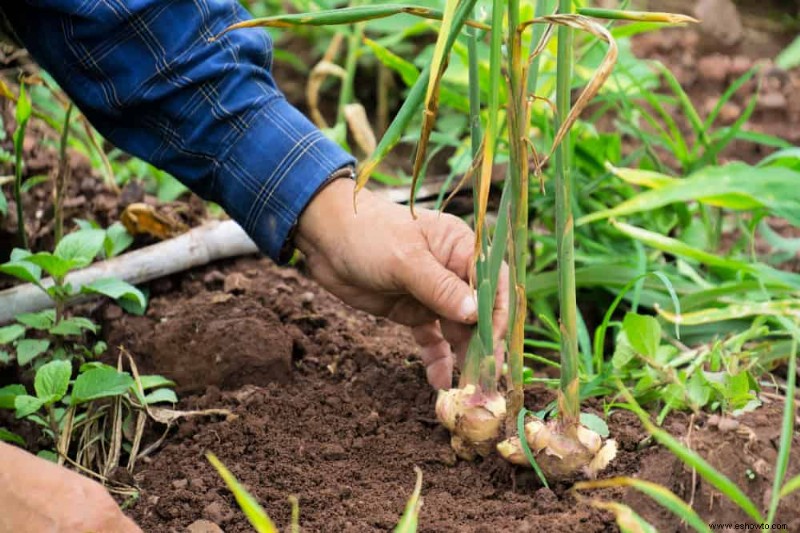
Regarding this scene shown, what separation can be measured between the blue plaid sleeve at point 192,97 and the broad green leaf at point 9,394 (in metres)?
0.38

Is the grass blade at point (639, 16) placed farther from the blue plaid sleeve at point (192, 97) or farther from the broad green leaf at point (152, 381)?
the broad green leaf at point (152, 381)

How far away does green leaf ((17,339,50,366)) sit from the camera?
1.45 m

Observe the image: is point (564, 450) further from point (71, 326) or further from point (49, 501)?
point (71, 326)

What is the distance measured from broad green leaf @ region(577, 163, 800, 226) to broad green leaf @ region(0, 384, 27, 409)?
87 centimetres

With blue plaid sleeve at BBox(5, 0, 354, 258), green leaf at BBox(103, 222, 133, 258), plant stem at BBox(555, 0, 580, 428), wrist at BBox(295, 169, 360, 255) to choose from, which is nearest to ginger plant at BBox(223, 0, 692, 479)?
plant stem at BBox(555, 0, 580, 428)

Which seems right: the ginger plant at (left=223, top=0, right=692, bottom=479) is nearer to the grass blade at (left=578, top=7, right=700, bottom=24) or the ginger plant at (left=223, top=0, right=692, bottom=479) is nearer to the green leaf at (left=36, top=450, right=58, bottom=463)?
the grass blade at (left=578, top=7, right=700, bottom=24)

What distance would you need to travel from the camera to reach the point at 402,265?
4.37 ft

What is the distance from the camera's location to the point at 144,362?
1.58 m

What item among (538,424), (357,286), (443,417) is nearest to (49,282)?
(357,286)

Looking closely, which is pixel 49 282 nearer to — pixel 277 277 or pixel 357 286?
pixel 277 277

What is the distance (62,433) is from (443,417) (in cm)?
52

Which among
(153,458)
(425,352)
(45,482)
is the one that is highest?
(45,482)

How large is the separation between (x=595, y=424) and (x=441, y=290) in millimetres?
250

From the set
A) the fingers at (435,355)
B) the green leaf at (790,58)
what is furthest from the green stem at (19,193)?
the green leaf at (790,58)
